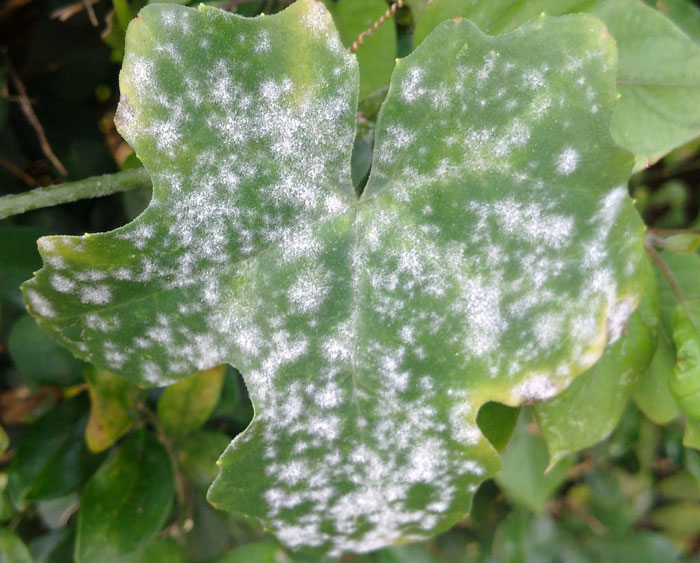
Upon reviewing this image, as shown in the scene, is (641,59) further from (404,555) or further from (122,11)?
(404,555)

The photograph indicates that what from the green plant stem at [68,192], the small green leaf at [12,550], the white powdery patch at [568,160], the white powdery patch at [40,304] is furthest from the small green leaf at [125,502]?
the white powdery patch at [568,160]

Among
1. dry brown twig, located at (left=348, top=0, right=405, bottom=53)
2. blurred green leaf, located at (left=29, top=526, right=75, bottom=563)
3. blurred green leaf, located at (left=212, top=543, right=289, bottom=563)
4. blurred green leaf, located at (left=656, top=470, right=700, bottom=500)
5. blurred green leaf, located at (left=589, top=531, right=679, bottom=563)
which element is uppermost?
dry brown twig, located at (left=348, top=0, right=405, bottom=53)

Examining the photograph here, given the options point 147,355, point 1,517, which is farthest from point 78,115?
point 1,517

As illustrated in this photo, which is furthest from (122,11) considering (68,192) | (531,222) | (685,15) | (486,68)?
(685,15)

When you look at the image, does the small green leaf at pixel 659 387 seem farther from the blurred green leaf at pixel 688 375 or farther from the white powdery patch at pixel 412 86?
the white powdery patch at pixel 412 86

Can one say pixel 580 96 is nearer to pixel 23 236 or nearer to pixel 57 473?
pixel 23 236

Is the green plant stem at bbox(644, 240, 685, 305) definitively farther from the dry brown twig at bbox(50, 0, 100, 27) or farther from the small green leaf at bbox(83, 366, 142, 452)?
the dry brown twig at bbox(50, 0, 100, 27)

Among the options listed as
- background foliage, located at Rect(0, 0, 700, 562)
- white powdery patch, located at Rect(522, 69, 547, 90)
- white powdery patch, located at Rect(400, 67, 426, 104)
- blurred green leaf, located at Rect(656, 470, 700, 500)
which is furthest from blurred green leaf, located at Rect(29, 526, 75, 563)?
blurred green leaf, located at Rect(656, 470, 700, 500)
